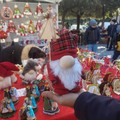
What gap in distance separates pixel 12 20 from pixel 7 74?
231 centimetres

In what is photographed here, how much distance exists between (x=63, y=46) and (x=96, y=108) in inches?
12.7

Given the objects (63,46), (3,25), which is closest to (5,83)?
(63,46)

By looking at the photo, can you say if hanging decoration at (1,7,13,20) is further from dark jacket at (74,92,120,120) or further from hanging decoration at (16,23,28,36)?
dark jacket at (74,92,120,120)

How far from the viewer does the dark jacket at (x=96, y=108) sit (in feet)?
1.33

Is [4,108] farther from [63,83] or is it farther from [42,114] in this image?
[63,83]

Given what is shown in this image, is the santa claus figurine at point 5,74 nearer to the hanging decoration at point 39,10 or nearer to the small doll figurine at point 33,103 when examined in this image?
the small doll figurine at point 33,103

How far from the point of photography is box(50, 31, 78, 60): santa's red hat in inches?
27.1

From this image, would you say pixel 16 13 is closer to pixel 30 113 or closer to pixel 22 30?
pixel 22 30

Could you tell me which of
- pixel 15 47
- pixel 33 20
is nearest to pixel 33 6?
pixel 33 20

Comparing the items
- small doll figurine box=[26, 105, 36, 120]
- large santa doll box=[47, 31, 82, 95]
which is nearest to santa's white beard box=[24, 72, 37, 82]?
small doll figurine box=[26, 105, 36, 120]

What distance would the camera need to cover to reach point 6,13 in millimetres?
3121

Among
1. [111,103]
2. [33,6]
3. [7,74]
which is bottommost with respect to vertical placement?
[7,74]

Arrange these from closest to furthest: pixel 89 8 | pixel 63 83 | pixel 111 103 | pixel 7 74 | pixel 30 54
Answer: pixel 111 103 → pixel 63 83 → pixel 7 74 → pixel 30 54 → pixel 89 8

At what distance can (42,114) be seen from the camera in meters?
0.93
